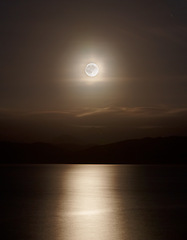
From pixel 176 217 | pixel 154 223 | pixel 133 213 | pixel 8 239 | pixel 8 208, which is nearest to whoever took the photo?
pixel 8 239

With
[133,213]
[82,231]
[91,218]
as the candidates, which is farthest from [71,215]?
[82,231]

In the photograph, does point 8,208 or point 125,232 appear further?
point 8,208

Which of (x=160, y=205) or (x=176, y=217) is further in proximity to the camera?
(x=160, y=205)

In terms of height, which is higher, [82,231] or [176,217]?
[176,217]

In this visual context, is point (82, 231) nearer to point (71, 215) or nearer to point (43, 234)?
point (43, 234)

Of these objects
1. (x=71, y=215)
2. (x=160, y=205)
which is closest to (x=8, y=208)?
(x=71, y=215)

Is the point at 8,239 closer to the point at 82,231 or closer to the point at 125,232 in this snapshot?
the point at 82,231

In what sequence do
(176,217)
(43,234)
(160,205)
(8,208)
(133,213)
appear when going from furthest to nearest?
(160,205) → (8,208) → (133,213) → (176,217) → (43,234)

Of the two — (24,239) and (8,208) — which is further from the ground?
(8,208)

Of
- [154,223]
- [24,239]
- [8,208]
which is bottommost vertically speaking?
[24,239]
